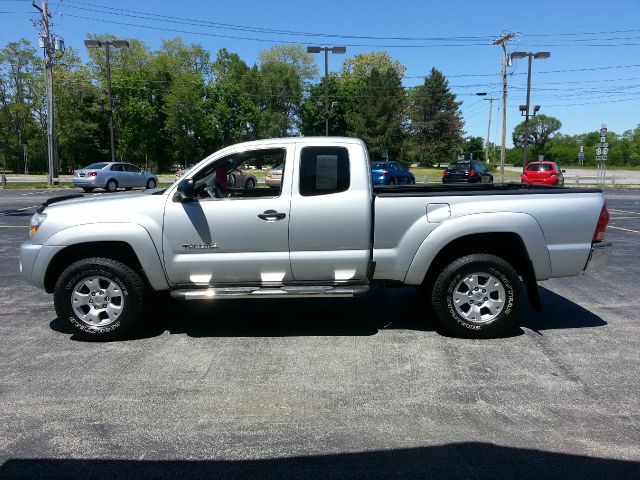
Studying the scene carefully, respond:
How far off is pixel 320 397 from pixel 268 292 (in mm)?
1369

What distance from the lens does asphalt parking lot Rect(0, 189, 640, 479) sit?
3.21 meters

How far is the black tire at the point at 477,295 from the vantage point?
527 cm

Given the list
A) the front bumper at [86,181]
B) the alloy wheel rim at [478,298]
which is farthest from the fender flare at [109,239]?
the front bumper at [86,181]

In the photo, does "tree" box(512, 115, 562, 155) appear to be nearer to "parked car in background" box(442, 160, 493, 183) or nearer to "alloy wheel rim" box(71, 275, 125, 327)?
"parked car in background" box(442, 160, 493, 183)

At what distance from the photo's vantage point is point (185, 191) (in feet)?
16.8

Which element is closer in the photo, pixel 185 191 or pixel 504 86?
pixel 185 191

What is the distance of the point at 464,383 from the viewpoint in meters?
4.33

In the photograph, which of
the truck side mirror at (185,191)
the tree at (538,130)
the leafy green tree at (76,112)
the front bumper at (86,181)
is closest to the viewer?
the truck side mirror at (185,191)

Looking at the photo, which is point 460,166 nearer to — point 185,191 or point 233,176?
point 233,176

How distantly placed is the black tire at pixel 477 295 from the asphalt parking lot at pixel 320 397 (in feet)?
0.65

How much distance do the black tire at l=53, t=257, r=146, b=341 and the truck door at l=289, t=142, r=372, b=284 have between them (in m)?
1.63

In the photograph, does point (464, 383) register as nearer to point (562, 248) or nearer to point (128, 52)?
point (562, 248)

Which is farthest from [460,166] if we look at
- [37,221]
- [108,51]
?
[37,221]

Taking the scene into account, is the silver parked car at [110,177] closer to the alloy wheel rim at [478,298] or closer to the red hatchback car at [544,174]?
the red hatchback car at [544,174]
